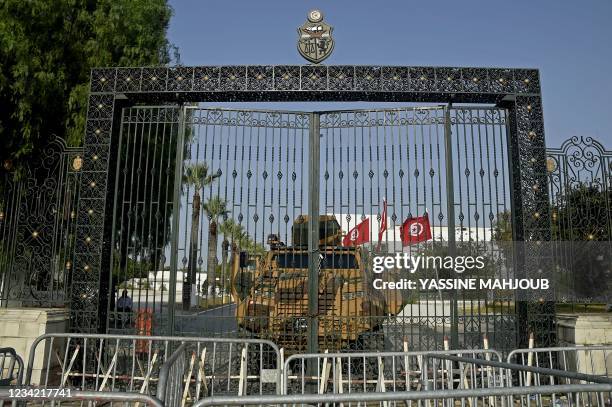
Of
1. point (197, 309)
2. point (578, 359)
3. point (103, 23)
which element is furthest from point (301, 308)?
point (103, 23)

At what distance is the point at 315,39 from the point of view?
8.11m

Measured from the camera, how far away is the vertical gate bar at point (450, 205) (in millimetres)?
7266

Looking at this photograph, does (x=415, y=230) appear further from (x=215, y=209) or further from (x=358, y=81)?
(x=215, y=209)

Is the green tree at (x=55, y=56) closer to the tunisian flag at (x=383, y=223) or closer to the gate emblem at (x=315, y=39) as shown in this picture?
the gate emblem at (x=315, y=39)

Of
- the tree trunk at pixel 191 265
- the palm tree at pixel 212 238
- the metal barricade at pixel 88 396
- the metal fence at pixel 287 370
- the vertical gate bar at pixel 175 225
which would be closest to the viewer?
the metal barricade at pixel 88 396

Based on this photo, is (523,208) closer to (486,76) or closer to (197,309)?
(486,76)

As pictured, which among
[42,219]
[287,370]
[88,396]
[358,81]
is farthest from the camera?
[42,219]

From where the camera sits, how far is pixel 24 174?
902cm

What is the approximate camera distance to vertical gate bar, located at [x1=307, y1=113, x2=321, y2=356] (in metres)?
7.46

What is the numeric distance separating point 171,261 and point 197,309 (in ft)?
2.73

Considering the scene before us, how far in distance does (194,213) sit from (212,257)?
2.48 feet

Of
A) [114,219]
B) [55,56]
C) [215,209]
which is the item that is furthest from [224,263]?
[55,56]

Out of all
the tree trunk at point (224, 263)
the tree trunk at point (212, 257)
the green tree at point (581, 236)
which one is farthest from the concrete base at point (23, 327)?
the green tree at point (581, 236)

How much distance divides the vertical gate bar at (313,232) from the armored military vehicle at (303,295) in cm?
17
